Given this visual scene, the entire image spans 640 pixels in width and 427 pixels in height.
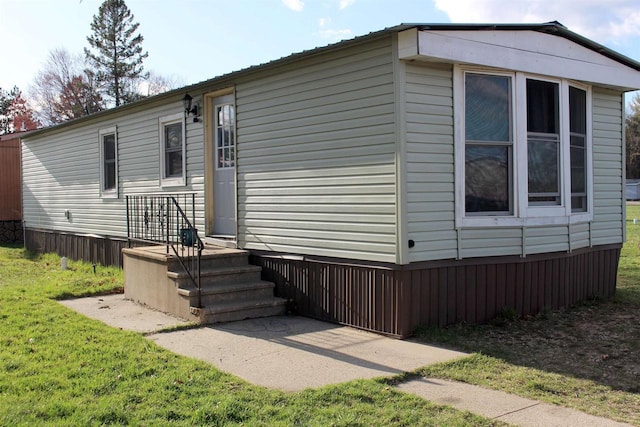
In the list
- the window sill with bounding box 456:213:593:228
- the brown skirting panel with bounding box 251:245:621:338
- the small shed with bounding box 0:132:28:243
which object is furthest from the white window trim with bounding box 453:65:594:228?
the small shed with bounding box 0:132:28:243

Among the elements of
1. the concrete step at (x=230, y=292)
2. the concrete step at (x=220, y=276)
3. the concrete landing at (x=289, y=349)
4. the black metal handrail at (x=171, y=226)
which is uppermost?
the black metal handrail at (x=171, y=226)

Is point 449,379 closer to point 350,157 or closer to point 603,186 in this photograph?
point 350,157

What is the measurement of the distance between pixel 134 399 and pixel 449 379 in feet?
8.08

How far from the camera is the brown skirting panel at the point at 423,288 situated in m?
6.33

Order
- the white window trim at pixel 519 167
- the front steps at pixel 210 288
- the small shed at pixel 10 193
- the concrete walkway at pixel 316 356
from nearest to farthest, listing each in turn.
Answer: the concrete walkway at pixel 316 356 → the white window trim at pixel 519 167 → the front steps at pixel 210 288 → the small shed at pixel 10 193

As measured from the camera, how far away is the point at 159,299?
7844mm

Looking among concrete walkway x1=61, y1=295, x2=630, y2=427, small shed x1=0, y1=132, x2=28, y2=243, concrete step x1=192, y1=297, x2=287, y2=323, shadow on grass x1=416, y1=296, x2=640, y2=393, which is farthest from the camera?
small shed x1=0, y1=132, x2=28, y2=243

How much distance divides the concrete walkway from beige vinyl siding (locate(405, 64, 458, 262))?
1145 mm

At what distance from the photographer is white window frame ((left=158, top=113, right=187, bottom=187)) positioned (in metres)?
9.59

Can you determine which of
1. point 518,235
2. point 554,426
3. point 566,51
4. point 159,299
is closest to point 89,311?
point 159,299

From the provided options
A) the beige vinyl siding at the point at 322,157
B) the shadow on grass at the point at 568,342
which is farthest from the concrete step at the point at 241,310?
the shadow on grass at the point at 568,342

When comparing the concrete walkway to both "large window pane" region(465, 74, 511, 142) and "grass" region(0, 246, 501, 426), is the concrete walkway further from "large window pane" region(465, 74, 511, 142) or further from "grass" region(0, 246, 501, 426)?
"large window pane" region(465, 74, 511, 142)

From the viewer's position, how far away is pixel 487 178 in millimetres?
6754

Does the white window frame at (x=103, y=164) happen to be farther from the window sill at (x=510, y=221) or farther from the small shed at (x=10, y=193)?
the small shed at (x=10, y=193)
